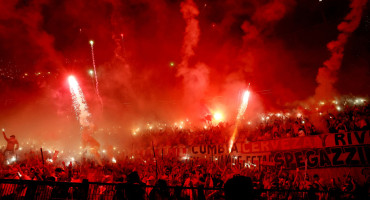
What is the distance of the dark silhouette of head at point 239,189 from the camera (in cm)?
231

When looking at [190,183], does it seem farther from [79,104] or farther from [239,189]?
[79,104]

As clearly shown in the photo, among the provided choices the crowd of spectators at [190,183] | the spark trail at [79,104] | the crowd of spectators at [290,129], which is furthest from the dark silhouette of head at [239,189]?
the spark trail at [79,104]

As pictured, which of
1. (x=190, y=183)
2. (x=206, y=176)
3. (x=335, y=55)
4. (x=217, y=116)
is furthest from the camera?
(x=217, y=116)

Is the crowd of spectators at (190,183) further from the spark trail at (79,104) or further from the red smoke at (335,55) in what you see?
the spark trail at (79,104)

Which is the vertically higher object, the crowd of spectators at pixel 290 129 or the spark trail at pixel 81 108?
the spark trail at pixel 81 108

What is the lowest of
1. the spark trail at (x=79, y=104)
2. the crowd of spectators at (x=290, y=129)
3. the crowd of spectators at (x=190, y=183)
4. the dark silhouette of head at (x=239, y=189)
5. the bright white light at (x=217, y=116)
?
the crowd of spectators at (x=190, y=183)

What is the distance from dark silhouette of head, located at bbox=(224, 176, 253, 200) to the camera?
7.59 ft

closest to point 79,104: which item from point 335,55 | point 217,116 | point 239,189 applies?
point 217,116

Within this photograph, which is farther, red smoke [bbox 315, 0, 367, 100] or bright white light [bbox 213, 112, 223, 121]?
bright white light [bbox 213, 112, 223, 121]

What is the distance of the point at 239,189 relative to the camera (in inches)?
91.1

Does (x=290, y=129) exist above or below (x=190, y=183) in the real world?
above

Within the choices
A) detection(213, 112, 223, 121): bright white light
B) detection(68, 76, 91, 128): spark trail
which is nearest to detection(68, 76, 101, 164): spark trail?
detection(68, 76, 91, 128): spark trail

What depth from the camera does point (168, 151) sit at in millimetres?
13859

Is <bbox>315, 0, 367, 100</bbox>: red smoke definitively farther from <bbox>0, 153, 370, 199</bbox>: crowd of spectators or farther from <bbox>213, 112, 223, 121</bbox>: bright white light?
<bbox>0, 153, 370, 199</bbox>: crowd of spectators
